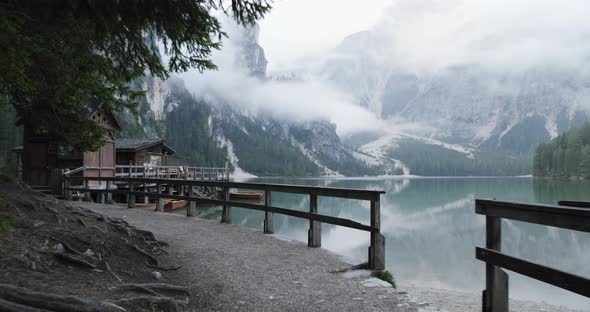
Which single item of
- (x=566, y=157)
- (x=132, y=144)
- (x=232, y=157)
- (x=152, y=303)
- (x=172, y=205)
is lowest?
(x=172, y=205)

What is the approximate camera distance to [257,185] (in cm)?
1084

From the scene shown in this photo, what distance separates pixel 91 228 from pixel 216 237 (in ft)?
10.3

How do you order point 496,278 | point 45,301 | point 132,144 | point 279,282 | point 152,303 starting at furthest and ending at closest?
1. point 132,144
2. point 279,282
3. point 496,278
4. point 152,303
5. point 45,301

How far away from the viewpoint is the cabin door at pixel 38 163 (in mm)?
27484

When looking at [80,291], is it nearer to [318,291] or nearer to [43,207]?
[318,291]

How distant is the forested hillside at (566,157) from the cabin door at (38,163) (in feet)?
384

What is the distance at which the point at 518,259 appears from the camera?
4.10 m

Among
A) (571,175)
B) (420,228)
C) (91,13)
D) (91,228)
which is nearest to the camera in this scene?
(91,13)

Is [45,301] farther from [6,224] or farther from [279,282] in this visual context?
[279,282]

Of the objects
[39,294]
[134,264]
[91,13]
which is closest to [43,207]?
[134,264]

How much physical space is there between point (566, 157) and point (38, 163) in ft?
412

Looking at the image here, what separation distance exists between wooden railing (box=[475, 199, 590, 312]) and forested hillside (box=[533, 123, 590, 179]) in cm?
12012

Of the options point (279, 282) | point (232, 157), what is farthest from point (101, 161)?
point (232, 157)

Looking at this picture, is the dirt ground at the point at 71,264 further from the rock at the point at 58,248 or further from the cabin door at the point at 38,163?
the cabin door at the point at 38,163
